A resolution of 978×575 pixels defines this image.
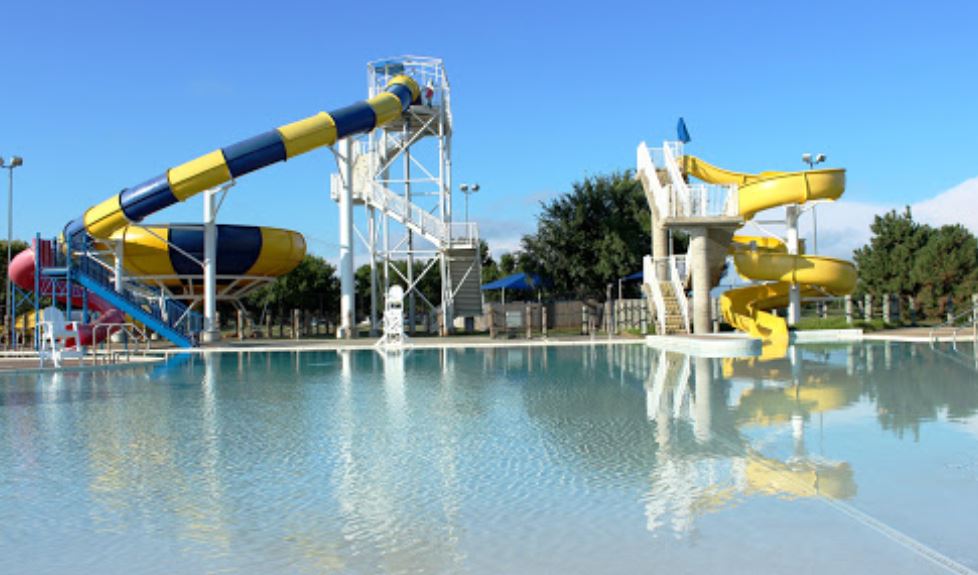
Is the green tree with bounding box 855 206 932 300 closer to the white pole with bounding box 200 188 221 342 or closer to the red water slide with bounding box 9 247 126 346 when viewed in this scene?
the white pole with bounding box 200 188 221 342

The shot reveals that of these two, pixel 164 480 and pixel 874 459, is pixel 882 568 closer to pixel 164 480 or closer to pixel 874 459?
pixel 874 459

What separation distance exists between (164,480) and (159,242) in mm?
26877

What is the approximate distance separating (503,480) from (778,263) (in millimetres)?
20209

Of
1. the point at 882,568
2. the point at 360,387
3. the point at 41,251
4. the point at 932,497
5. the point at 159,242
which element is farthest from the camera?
the point at 159,242

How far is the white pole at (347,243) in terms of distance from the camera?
3078 cm

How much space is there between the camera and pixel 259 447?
7738mm

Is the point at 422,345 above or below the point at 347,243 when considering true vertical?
below

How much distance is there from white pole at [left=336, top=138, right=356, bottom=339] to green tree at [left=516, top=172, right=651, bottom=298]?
11415mm

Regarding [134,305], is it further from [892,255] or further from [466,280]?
[892,255]

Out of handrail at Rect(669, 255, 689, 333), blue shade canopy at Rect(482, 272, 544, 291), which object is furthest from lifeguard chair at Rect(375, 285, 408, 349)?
blue shade canopy at Rect(482, 272, 544, 291)

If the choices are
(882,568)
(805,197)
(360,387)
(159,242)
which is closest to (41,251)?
(159,242)

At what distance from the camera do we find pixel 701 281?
23688 millimetres

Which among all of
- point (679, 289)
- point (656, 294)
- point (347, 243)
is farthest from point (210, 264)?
point (679, 289)

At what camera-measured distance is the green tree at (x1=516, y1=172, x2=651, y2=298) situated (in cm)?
3822
